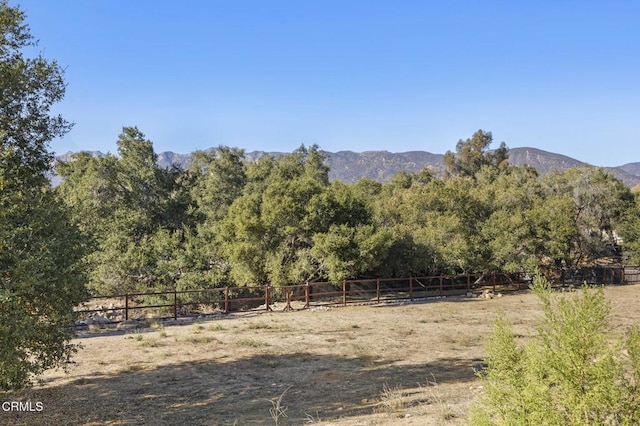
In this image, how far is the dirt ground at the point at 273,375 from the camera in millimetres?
7298

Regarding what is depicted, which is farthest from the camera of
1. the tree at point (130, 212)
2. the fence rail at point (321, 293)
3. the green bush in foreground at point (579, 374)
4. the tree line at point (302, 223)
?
the tree at point (130, 212)

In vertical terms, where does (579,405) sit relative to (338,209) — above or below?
below

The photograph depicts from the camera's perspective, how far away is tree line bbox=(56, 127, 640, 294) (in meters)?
22.2

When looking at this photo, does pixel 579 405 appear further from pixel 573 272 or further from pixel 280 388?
pixel 573 272

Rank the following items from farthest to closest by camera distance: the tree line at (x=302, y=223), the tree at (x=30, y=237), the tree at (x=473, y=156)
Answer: the tree at (x=473, y=156)
the tree line at (x=302, y=223)
the tree at (x=30, y=237)

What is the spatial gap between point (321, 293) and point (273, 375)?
32.8 feet

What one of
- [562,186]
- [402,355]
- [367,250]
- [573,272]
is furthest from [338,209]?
[562,186]

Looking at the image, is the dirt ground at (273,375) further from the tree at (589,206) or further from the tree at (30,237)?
the tree at (589,206)

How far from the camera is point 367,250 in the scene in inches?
824

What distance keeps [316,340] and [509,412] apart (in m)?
10.3

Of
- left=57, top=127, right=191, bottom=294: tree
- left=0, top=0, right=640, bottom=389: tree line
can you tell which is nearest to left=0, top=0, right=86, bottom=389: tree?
left=0, top=0, right=640, bottom=389: tree line

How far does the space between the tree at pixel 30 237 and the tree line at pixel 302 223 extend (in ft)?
31.6

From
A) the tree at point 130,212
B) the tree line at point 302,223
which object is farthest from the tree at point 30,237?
the tree at point 130,212

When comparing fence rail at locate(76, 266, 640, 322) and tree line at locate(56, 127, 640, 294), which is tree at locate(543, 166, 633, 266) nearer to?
tree line at locate(56, 127, 640, 294)
